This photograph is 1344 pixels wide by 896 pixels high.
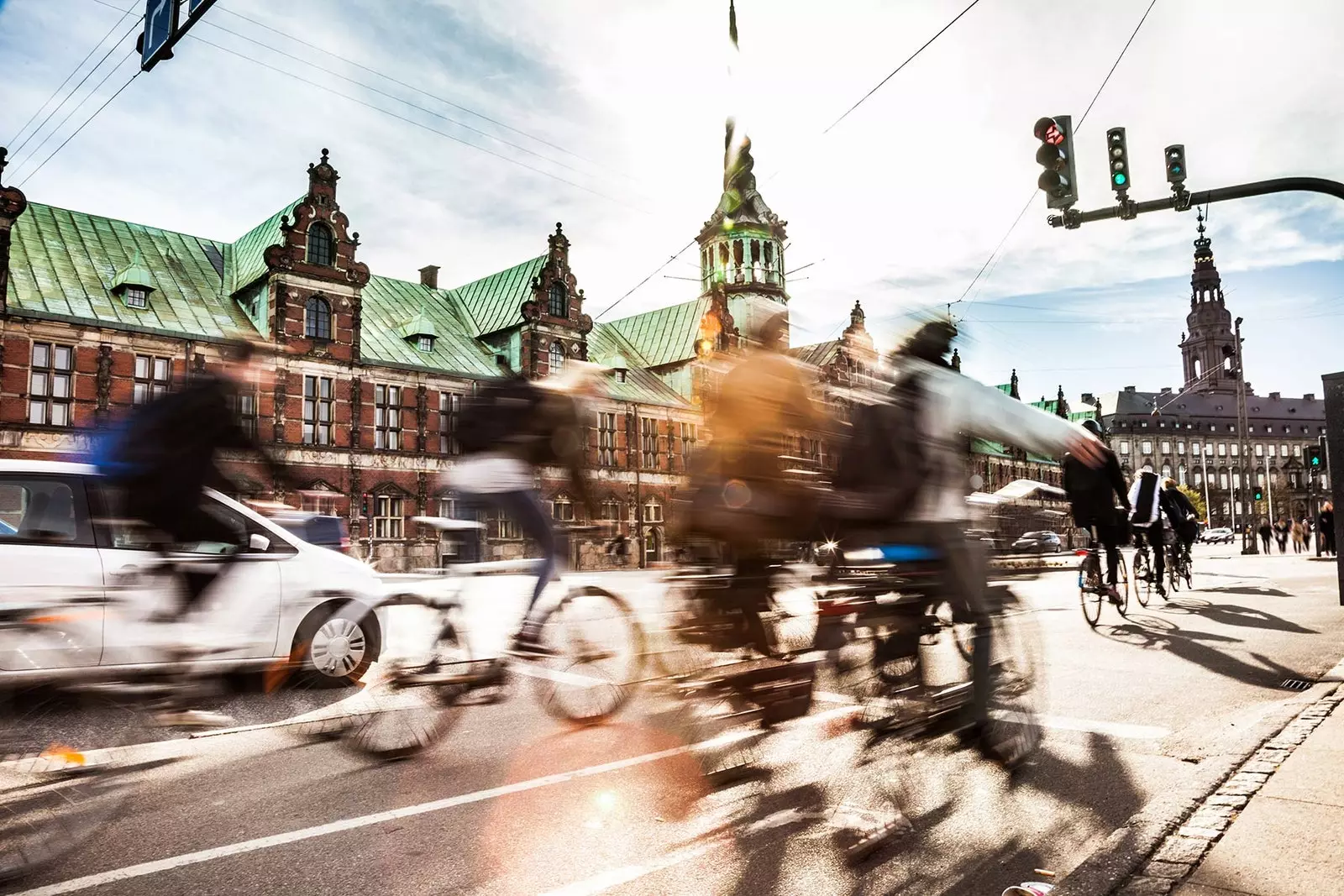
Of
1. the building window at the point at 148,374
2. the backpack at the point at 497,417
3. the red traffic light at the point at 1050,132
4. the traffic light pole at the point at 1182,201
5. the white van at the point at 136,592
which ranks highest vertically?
the building window at the point at 148,374

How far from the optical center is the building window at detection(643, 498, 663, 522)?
4728 cm

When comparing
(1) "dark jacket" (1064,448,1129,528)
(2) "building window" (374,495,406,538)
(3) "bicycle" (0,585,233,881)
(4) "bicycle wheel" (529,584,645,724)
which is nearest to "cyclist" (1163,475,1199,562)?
(1) "dark jacket" (1064,448,1129,528)

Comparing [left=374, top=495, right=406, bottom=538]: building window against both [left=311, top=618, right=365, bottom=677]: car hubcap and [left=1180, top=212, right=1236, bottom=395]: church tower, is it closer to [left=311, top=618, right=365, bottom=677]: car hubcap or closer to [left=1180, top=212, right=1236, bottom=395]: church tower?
[left=311, top=618, right=365, bottom=677]: car hubcap

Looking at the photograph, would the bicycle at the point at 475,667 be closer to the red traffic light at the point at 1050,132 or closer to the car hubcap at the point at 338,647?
the car hubcap at the point at 338,647

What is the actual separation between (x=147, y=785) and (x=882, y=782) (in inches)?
152

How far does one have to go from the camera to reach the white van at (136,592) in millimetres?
4699

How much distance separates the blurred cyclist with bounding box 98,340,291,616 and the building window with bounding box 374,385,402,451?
32138mm

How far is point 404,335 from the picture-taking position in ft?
130

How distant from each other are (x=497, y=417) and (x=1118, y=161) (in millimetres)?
11182

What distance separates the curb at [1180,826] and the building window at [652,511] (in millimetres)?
42203

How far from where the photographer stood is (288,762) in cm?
506

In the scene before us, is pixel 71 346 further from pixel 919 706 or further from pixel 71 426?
pixel 919 706

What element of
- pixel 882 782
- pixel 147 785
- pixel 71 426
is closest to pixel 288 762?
pixel 147 785

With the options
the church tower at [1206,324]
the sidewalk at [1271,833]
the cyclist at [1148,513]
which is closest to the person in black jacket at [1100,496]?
the cyclist at [1148,513]
